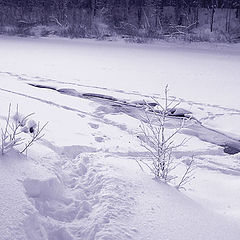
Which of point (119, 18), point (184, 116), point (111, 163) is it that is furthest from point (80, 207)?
point (119, 18)

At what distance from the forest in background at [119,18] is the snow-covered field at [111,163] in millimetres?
15385

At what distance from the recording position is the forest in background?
89.8 feet

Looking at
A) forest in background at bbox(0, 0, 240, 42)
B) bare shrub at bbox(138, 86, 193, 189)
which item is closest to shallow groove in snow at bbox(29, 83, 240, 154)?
bare shrub at bbox(138, 86, 193, 189)

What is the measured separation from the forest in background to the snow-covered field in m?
15.4

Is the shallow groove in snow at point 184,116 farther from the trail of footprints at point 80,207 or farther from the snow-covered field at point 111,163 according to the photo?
the trail of footprints at point 80,207

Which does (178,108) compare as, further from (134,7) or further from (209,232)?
(134,7)

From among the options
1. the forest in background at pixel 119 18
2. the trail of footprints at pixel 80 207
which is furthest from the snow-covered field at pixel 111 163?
the forest in background at pixel 119 18

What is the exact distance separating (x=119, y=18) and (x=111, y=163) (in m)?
27.9

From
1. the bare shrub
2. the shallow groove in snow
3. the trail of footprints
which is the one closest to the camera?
the trail of footprints

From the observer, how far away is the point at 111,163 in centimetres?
506

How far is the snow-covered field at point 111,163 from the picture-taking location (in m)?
3.47

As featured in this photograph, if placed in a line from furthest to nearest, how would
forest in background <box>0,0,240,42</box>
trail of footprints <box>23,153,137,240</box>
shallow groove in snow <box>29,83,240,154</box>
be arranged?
forest in background <box>0,0,240,42</box> < shallow groove in snow <box>29,83,240,154</box> < trail of footprints <box>23,153,137,240</box>

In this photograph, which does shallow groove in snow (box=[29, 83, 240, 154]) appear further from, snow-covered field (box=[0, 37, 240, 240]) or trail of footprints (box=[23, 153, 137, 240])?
trail of footprints (box=[23, 153, 137, 240])

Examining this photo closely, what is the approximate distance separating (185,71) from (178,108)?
5099mm
